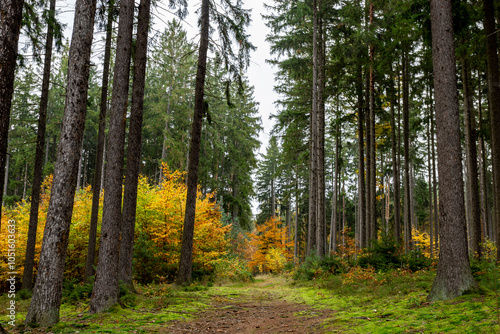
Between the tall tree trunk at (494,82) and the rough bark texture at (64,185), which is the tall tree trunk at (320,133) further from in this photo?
the rough bark texture at (64,185)

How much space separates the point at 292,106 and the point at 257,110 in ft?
32.7

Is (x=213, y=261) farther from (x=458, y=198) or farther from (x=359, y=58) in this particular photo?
(x=359, y=58)

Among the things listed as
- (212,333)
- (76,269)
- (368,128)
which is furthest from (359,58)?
(76,269)

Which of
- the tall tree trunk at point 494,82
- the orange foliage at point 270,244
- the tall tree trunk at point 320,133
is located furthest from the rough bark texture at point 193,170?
the orange foliage at point 270,244

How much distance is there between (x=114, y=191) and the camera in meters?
7.31

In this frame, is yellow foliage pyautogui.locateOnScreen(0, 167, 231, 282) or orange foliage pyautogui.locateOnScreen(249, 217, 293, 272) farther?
orange foliage pyautogui.locateOnScreen(249, 217, 293, 272)

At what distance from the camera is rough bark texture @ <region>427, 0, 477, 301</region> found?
5590 millimetres

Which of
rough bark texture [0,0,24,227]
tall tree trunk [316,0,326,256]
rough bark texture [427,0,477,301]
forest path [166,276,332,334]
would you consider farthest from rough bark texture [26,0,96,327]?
tall tree trunk [316,0,326,256]

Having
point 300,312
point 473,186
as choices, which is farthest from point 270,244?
point 300,312

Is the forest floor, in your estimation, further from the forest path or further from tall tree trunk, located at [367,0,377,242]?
tall tree trunk, located at [367,0,377,242]

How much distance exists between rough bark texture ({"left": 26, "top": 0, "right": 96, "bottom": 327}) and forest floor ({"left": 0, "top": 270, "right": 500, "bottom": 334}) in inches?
17.0

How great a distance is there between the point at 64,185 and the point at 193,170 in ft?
18.0

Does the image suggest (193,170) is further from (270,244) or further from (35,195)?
(270,244)

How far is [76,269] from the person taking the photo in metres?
12.1
